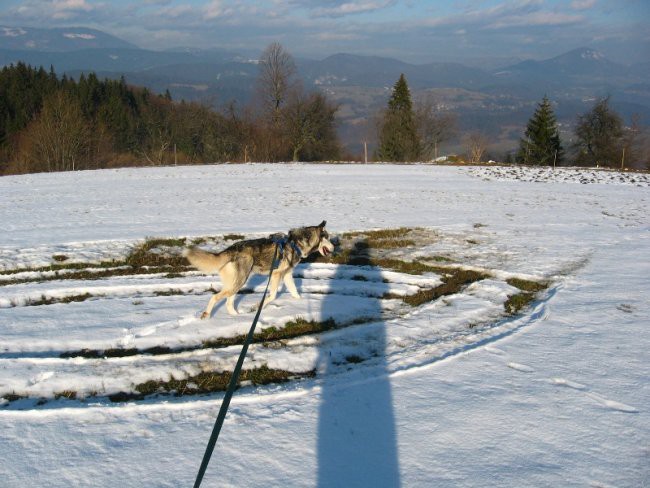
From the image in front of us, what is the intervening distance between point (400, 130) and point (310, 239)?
56993 millimetres

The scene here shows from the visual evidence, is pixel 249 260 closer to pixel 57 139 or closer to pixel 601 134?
pixel 57 139

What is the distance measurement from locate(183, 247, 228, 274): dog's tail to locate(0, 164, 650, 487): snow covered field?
1090 mm

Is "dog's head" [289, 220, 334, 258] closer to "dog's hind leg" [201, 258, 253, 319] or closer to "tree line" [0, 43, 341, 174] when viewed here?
"dog's hind leg" [201, 258, 253, 319]

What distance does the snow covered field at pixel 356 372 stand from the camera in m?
4.25

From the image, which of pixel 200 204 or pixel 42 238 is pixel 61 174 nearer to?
pixel 200 204

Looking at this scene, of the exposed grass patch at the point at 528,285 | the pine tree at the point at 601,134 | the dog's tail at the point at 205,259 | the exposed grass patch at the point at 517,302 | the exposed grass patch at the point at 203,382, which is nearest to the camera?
the exposed grass patch at the point at 203,382

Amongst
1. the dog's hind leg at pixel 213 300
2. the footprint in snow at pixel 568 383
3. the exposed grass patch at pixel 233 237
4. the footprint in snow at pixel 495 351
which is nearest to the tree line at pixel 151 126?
the exposed grass patch at pixel 233 237

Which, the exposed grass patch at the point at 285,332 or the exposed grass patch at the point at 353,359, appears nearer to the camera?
the exposed grass patch at the point at 353,359

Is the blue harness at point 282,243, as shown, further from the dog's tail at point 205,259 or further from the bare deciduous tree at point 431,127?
the bare deciduous tree at point 431,127

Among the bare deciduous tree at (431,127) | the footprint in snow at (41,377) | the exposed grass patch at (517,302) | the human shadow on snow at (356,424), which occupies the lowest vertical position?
the human shadow on snow at (356,424)

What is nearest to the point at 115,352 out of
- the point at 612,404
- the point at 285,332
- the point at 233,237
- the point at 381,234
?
the point at 285,332

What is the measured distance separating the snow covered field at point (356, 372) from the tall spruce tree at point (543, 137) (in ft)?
160

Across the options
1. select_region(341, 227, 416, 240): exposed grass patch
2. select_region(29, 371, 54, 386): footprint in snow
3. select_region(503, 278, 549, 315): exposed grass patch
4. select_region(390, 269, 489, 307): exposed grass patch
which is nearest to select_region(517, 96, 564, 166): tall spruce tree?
select_region(341, 227, 416, 240): exposed grass patch

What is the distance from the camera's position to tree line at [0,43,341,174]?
1981 inches
